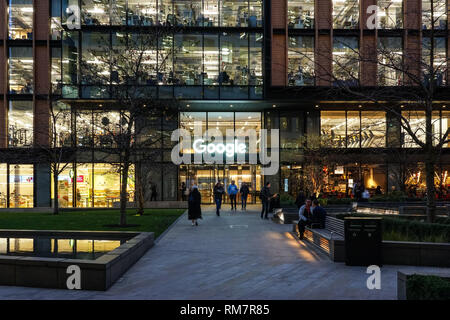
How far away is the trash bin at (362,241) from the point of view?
8.72m

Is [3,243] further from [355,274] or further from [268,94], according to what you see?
[268,94]

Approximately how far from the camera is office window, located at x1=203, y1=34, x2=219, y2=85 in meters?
28.0

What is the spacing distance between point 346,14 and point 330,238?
23.4 metres

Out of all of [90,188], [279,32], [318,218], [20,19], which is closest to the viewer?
[318,218]

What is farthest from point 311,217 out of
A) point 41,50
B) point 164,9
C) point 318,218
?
point 41,50

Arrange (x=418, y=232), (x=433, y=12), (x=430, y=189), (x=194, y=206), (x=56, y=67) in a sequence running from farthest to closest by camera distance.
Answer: (x=56, y=67) < (x=194, y=206) < (x=433, y=12) < (x=430, y=189) < (x=418, y=232)

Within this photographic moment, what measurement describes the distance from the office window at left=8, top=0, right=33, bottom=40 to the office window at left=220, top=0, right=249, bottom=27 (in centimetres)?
1523

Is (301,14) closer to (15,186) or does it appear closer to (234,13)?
(234,13)

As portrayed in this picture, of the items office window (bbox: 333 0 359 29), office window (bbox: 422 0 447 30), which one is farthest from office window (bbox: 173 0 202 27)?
office window (bbox: 422 0 447 30)

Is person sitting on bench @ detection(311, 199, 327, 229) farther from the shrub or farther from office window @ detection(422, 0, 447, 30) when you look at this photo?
the shrub

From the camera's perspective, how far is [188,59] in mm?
28266
